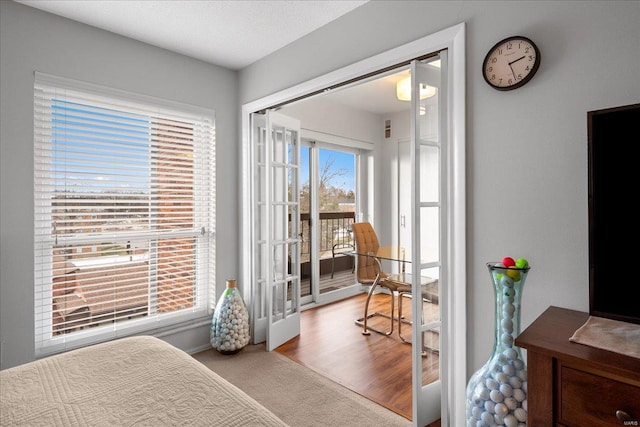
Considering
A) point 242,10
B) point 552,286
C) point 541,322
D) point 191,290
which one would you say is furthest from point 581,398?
point 191,290

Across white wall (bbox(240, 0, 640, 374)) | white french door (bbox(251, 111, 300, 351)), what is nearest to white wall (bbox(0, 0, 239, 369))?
white french door (bbox(251, 111, 300, 351))

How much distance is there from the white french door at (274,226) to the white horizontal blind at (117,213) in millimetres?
430

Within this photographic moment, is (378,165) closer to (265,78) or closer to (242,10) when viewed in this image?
(265,78)

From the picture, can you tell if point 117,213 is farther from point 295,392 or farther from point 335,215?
point 335,215

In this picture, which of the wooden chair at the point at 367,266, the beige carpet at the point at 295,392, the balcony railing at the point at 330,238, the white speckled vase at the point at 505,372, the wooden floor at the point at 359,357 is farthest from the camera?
the balcony railing at the point at 330,238

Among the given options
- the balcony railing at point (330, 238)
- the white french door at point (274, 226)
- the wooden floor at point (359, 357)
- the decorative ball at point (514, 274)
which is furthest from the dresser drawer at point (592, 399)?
the balcony railing at point (330, 238)

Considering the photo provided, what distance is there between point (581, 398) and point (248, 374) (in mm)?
2215

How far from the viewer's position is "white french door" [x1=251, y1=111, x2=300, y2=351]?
309cm

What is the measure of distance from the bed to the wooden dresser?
0.80 metres

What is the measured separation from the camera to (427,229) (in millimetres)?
1962

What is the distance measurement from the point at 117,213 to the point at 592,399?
2.94m

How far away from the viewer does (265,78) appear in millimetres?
3029

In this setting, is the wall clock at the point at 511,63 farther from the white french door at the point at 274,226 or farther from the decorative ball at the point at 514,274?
the white french door at the point at 274,226

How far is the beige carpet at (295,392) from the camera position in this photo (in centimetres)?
208
